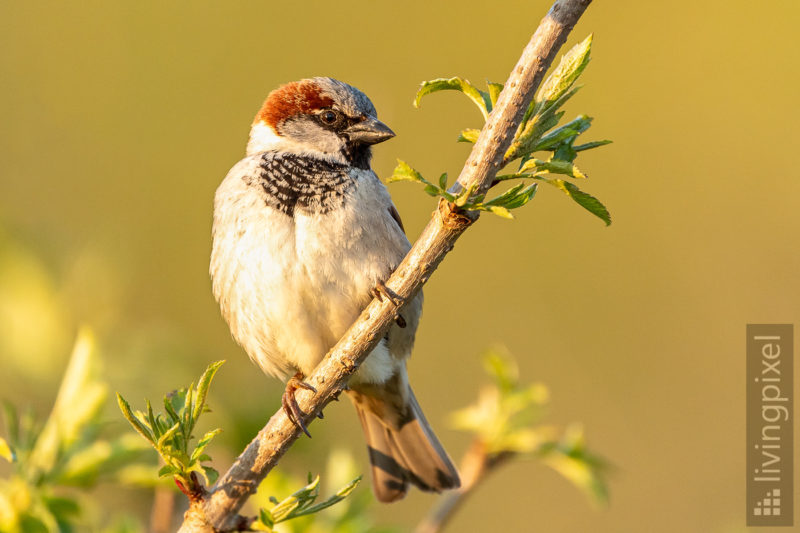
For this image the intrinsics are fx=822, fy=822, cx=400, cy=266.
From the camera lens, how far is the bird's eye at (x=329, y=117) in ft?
9.53

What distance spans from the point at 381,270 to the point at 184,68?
11.3 feet

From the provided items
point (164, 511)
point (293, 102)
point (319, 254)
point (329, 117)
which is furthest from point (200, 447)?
point (293, 102)

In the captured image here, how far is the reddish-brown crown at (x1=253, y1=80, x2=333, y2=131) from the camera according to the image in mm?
2979

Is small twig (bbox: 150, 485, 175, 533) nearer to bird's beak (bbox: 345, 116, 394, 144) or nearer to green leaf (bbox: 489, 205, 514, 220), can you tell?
green leaf (bbox: 489, 205, 514, 220)

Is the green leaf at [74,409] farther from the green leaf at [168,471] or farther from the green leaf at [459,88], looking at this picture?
the green leaf at [459,88]

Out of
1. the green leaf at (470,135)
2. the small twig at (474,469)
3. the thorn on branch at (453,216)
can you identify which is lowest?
the small twig at (474,469)

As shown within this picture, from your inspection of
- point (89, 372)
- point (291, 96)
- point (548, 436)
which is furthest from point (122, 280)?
point (548, 436)

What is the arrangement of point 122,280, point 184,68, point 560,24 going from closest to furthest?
point 560,24, point 122,280, point 184,68

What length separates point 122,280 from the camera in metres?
2.34

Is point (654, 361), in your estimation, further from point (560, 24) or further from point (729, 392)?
point (560, 24)
